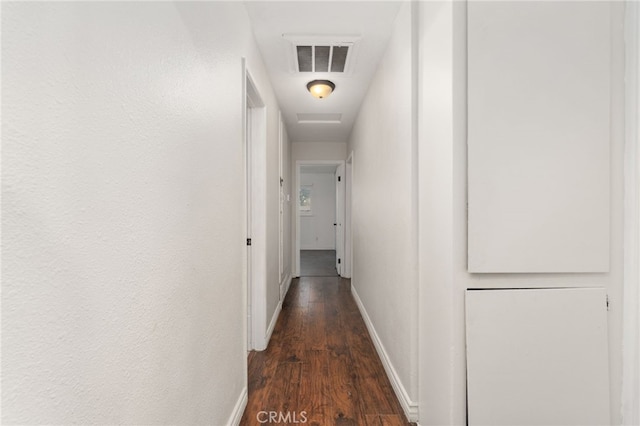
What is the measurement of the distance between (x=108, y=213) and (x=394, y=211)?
1.70 m

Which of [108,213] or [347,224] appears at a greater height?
[108,213]

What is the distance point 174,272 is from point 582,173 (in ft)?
5.28

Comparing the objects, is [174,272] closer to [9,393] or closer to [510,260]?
[9,393]

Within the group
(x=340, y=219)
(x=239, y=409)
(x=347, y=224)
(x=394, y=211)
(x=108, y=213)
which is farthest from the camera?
(x=340, y=219)

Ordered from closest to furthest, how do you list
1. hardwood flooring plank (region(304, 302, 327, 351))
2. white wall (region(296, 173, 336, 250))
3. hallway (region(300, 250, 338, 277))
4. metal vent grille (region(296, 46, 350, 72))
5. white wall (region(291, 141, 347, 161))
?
metal vent grille (region(296, 46, 350, 72))
hardwood flooring plank (region(304, 302, 327, 351))
white wall (region(291, 141, 347, 161))
hallway (region(300, 250, 338, 277))
white wall (region(296, 173, 336, 250))

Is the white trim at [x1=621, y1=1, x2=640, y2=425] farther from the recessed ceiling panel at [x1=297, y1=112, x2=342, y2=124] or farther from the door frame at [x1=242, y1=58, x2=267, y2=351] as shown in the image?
the recessed ceiling panel at [x1=297, y1=112, x2=342, y2=124]

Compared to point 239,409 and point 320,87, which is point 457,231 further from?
point 320,87

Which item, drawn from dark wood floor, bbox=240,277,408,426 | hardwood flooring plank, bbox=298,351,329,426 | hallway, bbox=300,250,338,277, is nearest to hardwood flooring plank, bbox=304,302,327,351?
dark wood floor, bbox=240,277,408,426

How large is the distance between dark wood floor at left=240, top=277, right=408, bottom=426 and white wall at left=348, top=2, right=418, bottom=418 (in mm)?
160

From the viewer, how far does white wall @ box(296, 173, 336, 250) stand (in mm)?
9102

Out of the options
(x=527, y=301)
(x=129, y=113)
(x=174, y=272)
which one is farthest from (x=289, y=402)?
(x=129, y=113)

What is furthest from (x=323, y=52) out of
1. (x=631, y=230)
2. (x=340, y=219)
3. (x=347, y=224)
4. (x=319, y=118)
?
(x=340, y=219)

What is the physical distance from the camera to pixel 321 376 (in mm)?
2119

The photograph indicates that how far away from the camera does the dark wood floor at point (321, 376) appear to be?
1.75 metres
